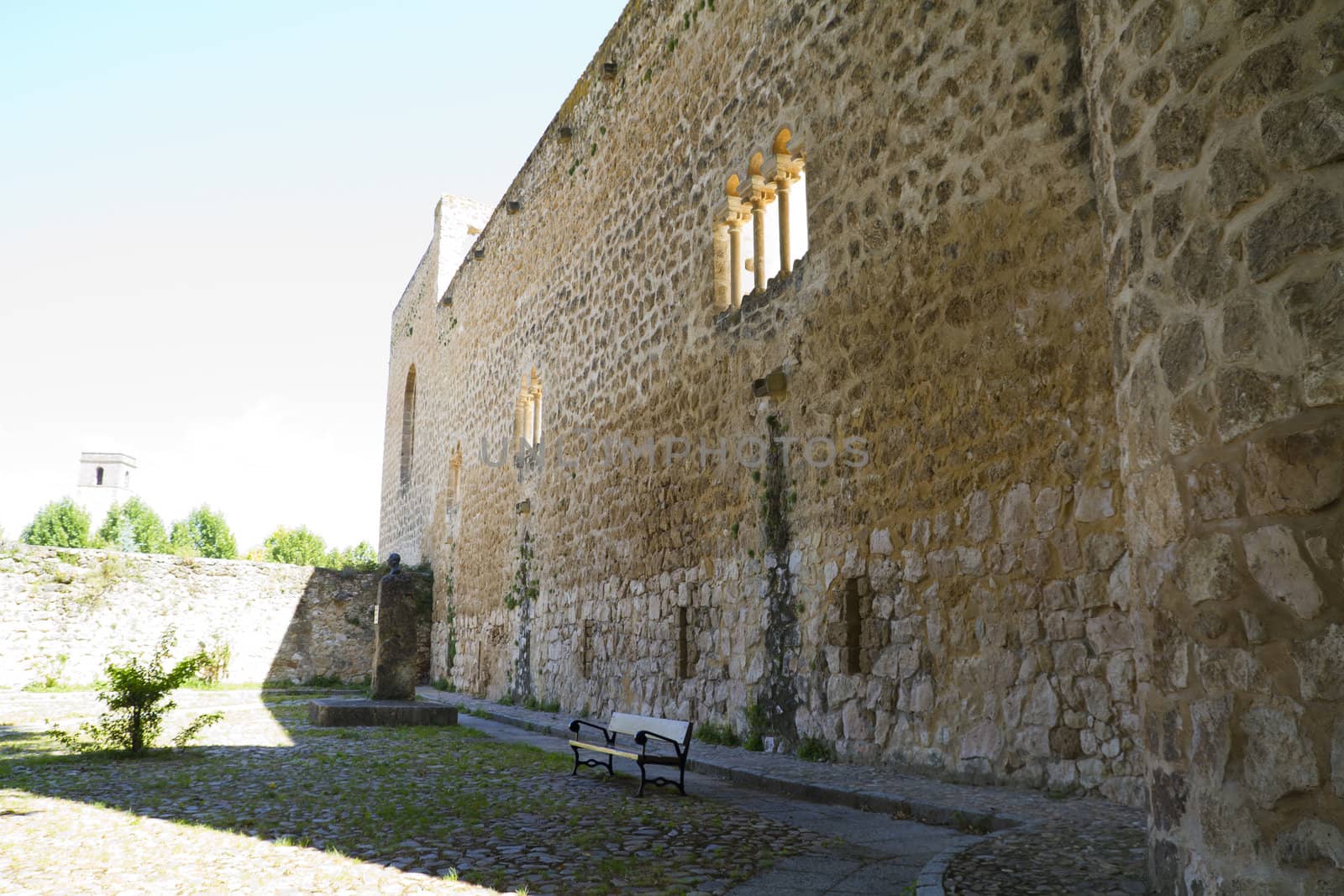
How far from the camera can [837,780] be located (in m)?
5.84

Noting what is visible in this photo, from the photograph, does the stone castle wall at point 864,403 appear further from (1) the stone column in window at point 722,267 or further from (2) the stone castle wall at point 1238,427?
(2) the stone castle wall at point 1238,427

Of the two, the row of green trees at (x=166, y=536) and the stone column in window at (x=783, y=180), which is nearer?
the stone column in window at (x=783, y=180)

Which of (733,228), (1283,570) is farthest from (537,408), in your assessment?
(1283,570)

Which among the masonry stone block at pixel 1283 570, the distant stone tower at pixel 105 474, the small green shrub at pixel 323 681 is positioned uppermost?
the distant stone tower at pixel 105 474

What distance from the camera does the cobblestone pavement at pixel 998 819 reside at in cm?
312

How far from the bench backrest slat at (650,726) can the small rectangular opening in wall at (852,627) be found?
4.35 feet

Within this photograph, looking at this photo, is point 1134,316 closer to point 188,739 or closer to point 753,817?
point 753,817

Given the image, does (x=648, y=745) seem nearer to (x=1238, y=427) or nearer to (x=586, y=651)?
(x=586, y=651)

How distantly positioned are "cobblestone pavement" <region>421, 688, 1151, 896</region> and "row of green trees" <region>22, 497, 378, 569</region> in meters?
43.6

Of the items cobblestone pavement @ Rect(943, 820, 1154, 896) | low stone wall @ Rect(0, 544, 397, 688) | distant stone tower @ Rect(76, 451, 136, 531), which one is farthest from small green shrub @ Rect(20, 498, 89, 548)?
cobblestone pavement @ Rect(943, 820, 1154, 896)

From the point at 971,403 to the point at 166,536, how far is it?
54.9 m

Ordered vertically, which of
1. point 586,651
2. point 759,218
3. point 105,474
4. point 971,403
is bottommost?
point 586,651

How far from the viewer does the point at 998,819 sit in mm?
4488

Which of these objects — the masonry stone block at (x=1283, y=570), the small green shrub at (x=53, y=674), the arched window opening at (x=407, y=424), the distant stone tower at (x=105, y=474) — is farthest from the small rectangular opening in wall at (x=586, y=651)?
the distant stone tower at (x=105, y=474)
